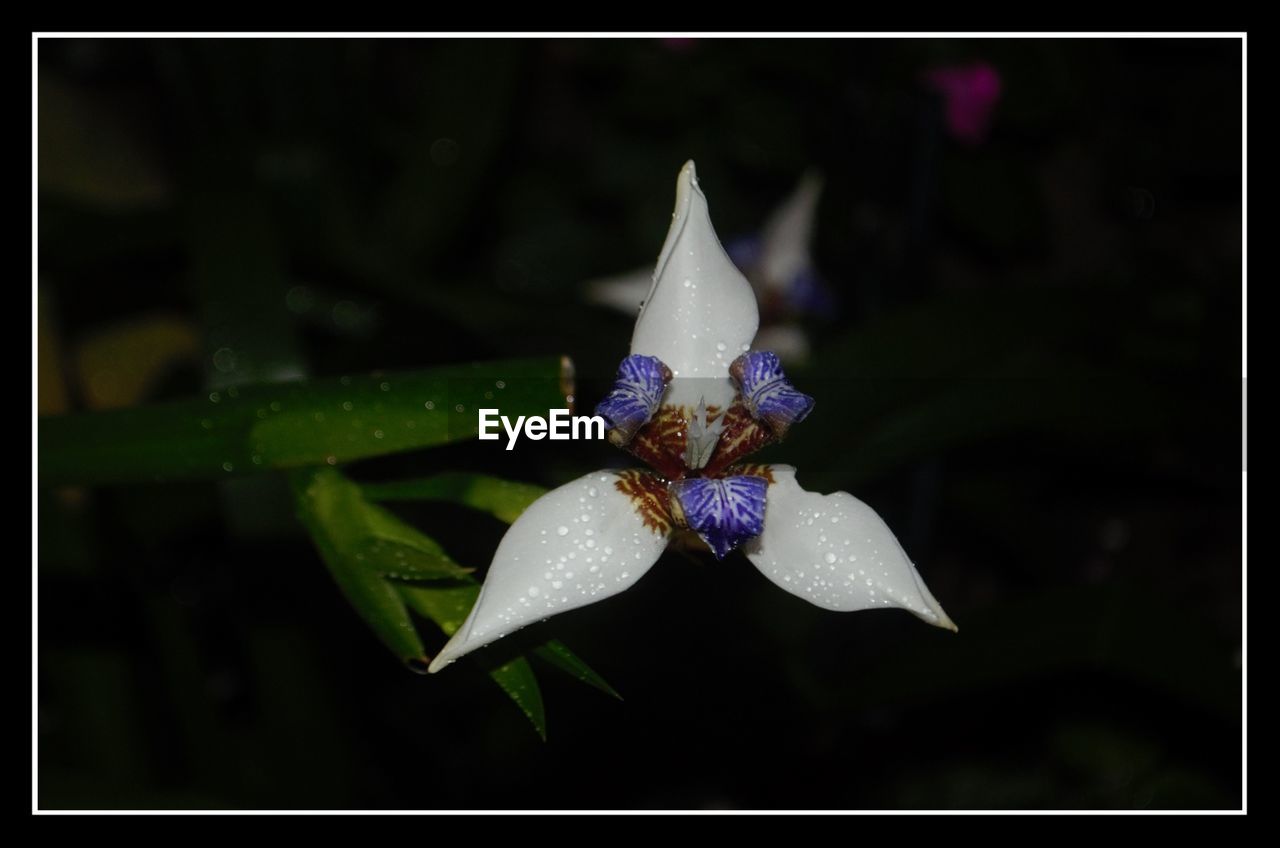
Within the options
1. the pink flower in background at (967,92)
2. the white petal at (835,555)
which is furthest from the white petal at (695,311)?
the pink flower in background at (967,92)

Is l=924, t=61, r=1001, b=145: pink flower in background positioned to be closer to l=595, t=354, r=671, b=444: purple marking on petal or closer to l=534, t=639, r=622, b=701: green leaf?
l=595, t=354, r=671, b=444: purple marking on petal

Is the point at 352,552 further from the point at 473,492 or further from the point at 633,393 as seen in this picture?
the point at 633,393

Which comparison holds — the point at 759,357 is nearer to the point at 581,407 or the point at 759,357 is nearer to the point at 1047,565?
the point at 581,407

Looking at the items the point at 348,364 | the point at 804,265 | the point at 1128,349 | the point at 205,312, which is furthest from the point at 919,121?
the point at 205,312

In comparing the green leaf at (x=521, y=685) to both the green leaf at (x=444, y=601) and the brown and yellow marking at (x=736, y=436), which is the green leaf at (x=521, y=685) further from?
the brown and yellow marking at (x=736, y=436)

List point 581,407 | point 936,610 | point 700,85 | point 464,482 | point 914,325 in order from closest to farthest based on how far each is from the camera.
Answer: point 936,610 < point 464,482 < point 581,407 < point 914,325 < point 700,85

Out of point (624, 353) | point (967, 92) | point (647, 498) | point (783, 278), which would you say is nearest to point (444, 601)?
point (647, 498)

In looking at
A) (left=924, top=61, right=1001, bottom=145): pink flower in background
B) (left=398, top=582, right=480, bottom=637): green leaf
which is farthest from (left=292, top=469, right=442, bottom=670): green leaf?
(left=924, top=61, right=1001, bottom=145): pink flower in background
